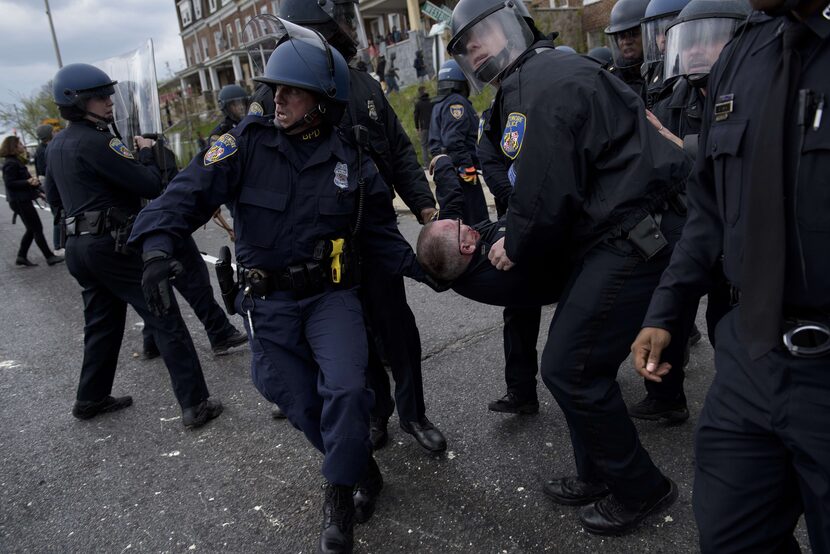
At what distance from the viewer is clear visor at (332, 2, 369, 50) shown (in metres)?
Answer: 3.47

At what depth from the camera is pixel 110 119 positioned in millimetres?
4105

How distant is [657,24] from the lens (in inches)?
143

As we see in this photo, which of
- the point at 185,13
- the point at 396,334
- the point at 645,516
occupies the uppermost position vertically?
the point at 185,13

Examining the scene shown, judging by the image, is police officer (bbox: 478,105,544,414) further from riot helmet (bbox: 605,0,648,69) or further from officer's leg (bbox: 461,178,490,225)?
officer's leg (bbox: 461,178,490,225)

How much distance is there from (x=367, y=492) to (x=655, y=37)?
9.66ft

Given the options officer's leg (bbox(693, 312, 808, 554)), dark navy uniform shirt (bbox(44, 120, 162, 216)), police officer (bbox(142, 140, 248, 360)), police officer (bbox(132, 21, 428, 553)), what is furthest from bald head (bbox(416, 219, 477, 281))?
police officer (bbox(142, 140, 248, 360))

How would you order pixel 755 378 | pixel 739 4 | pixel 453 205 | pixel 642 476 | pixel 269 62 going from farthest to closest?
pixel 453 205, pixel 739 4, pixel 269 62, pixel 642 476, pixel 755 378

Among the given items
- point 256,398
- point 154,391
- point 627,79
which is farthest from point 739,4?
point 154,391

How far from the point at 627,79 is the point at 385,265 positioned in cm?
233

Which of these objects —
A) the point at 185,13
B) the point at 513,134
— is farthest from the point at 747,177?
the point at 185,13

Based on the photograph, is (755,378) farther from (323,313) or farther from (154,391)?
(154,391)

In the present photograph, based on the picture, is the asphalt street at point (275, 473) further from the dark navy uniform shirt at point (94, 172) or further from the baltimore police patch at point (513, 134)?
the baltimore police patch at point (513, 134)

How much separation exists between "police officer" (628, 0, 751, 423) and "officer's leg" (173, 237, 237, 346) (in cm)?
318

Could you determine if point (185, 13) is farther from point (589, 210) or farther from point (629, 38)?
point (589, 210)
